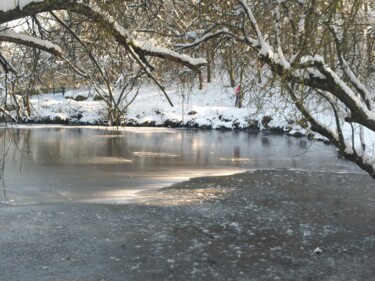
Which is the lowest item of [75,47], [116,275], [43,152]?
[116,275]

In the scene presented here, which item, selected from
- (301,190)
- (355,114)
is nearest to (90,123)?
(301,190)

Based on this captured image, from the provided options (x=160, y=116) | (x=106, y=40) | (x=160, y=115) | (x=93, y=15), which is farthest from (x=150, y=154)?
(x=160, y=115)

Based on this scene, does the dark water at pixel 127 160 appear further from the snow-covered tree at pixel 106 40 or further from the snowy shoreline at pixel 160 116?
the snowy shoreline at pixel 160 116

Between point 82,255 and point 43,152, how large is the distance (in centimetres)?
1220

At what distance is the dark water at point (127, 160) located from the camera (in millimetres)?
12207

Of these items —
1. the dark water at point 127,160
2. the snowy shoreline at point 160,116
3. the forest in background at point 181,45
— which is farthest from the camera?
the snowy shoreline at point 160,116

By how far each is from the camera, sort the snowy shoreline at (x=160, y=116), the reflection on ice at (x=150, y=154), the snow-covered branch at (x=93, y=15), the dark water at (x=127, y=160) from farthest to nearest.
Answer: the snowy shoreline at (x=160, y=116)
the reflection on ice at (x=150, y=154)
the dark water at (x=127, y=160)
the snow-covered branch at (x=93, y=15)

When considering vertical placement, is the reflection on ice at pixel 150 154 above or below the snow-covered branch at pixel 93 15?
below

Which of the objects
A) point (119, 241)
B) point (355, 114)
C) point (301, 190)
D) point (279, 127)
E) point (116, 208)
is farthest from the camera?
point (279, 127)

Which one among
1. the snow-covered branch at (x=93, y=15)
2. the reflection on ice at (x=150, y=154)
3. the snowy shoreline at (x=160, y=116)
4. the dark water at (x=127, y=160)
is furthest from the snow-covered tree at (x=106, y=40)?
the snowy shoreline at (x=160, y=116)

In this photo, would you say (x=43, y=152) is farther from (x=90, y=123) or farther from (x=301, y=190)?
(x=90, y=123)

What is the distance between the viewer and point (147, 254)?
743 centimetres

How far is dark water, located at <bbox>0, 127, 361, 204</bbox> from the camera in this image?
12207 millimetres

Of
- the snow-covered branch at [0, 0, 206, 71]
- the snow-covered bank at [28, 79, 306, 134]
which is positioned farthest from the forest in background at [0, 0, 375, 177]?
the snow-covered bank at [28, 79, 306, 134]
